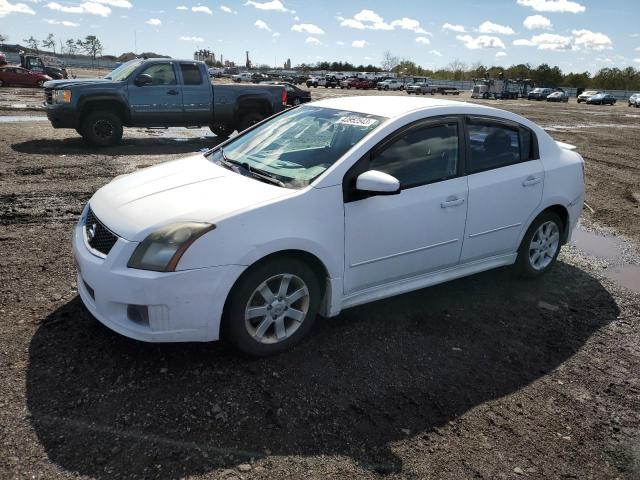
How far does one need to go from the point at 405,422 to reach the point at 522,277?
2.59m

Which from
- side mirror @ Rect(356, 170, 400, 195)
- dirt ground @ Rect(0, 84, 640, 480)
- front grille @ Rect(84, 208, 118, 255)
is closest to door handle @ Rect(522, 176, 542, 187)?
dirt ground @ Rect(0, 84, 640, 480)

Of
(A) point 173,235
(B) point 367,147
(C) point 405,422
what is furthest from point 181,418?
(B) point 367,147

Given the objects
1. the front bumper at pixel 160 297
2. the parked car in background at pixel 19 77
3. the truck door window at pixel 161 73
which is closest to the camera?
the front bumper at pixel 160 297

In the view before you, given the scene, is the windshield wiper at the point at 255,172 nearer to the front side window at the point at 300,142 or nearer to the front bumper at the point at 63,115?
the front side window at the point at 300,142

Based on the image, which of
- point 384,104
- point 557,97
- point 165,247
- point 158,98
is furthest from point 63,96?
point 557,97

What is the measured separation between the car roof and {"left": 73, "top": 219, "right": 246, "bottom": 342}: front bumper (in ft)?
5.82

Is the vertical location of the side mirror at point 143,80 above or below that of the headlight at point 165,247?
above

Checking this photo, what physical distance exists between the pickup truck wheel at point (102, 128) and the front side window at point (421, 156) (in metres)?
9.21

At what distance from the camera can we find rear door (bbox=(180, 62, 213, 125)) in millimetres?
12195

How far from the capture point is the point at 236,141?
4566 millimetres

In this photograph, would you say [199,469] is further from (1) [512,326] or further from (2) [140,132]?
(2) [140,132]

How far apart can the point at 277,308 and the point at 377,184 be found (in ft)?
3.39

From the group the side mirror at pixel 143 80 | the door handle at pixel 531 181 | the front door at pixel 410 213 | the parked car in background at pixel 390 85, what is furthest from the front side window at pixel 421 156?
the parked car in background at pixel 390 85

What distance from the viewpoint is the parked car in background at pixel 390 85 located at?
199 feet
